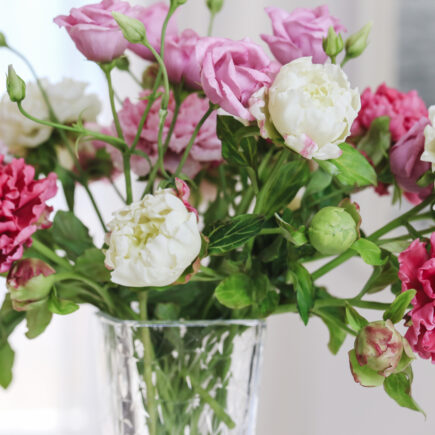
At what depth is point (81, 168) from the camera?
1.78 ft

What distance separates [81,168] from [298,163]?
0.17 metres

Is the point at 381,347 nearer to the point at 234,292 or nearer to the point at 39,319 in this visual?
the point at 234,292

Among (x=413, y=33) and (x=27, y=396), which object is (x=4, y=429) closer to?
(x=27, y=396)

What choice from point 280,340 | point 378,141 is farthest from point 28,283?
point 280,340

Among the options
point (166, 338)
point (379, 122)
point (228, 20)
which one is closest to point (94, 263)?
point (166, 338)

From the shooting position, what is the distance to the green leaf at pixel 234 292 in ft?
1.42

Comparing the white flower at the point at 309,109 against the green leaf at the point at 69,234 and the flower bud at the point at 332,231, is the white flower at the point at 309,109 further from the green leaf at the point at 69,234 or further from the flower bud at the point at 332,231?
the green leaf at the point at 69,234

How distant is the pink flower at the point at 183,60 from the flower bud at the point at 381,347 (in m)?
0.19

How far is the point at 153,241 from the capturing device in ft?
1.17

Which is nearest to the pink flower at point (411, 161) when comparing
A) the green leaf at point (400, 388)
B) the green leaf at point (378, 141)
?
the green leaf at point (378, 141)

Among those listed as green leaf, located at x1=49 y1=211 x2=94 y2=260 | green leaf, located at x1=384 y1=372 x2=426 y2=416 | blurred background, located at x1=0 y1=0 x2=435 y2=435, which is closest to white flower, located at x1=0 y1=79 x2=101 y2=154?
green leaf, located at x1=49 y1=211 x2=94 y2=260

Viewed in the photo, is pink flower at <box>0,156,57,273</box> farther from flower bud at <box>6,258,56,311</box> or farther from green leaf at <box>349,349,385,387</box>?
green leaf at <box>349,349,385,387</box>

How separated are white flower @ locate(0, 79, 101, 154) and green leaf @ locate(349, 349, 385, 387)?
271 millimetres

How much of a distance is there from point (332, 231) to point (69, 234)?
0.19 metres
